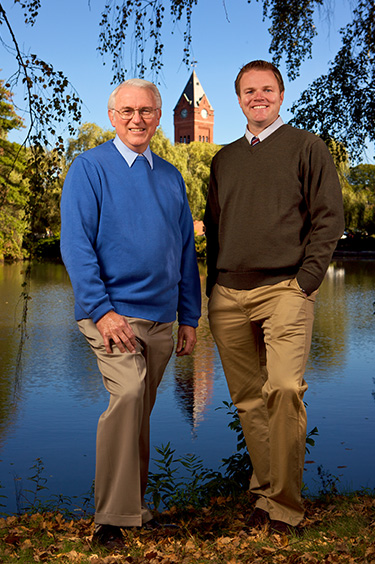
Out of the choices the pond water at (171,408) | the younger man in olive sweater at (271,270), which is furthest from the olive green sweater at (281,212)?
the pond water at (171,408)

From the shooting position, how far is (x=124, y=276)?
11.2 feet

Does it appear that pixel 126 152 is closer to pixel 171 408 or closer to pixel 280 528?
pixel 280 528

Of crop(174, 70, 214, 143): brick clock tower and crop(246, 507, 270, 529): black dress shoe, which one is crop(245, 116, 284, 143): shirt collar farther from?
crop(174, 70, 214, 143): brick clock tower

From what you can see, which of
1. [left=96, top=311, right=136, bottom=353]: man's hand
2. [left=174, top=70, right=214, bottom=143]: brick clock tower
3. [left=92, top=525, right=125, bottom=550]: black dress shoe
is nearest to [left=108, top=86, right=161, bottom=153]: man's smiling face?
[left=96, top=311, right=136, bottom=353]: man's hand

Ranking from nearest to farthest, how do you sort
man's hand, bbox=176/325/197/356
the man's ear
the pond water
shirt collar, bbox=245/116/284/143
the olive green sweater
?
the olive green sweater, the man's ear, shirt collar, bbox=245/116/284/143, man's hand, bbox=176/325/197/356, the pond water

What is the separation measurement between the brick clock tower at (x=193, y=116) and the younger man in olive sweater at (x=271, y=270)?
133 meters

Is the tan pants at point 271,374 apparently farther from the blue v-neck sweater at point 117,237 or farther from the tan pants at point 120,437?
the tan pants at point 120,437

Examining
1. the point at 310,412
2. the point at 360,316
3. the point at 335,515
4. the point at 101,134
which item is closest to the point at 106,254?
the point at 335,515

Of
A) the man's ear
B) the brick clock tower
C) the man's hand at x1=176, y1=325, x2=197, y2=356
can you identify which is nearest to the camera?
the man's ear

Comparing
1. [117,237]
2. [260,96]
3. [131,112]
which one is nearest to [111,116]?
[131,112]

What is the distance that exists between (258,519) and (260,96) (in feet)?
6.92

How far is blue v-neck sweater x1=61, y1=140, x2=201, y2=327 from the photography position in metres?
3.33

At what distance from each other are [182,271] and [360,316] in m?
16.5

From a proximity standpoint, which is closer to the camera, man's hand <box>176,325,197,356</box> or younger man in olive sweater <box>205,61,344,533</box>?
younger man in olive sweater <box>205,61,344,533</box>
